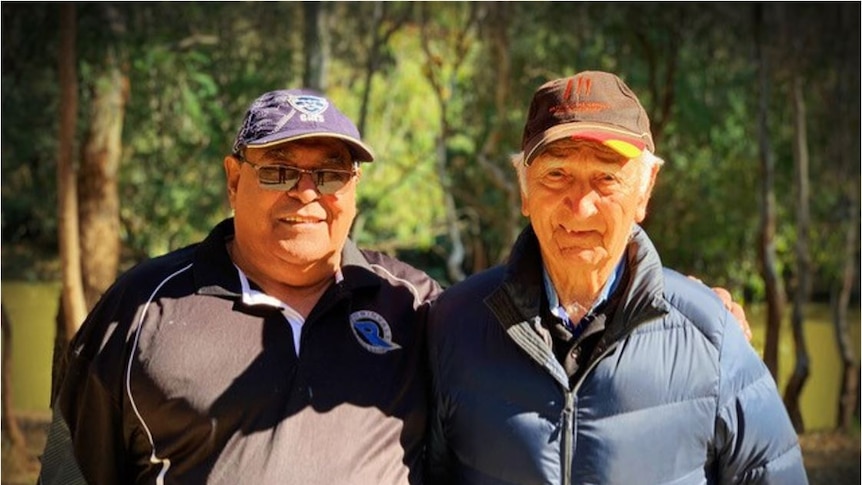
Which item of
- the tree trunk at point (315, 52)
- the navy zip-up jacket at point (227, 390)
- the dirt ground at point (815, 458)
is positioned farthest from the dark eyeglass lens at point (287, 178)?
the tree trunk at point (315, 52)

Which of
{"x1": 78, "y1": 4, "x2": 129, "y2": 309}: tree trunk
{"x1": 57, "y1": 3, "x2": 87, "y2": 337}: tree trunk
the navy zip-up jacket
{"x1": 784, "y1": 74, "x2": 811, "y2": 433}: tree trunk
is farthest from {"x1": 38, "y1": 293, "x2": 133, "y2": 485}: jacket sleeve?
{"x1": 784, "y1": 74, "x2": 811, "y2": 433}: tree trunk

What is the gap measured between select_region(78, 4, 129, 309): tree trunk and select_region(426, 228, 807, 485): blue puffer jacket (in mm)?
7071

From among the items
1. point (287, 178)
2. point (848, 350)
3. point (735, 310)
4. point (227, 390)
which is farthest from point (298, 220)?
point (848, 350)

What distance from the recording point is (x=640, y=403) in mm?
2643

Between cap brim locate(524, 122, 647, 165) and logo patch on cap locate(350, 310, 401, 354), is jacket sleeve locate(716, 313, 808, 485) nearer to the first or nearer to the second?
cap brim locate(524, 122, 647, 165)

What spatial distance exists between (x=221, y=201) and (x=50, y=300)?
3.82m

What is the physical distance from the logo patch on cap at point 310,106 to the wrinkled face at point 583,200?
524 millimetres

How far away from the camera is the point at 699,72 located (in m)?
13.5

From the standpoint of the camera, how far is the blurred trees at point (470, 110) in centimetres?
1091

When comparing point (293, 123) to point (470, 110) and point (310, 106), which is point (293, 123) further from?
point (470, 110)

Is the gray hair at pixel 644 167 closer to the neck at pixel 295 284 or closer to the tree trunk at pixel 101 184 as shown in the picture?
the neck at pixel 295 284

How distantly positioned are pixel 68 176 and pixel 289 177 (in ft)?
18.1

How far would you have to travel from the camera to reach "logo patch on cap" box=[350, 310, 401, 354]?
116 inches

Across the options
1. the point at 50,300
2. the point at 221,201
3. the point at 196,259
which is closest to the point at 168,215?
the point at 221,201
